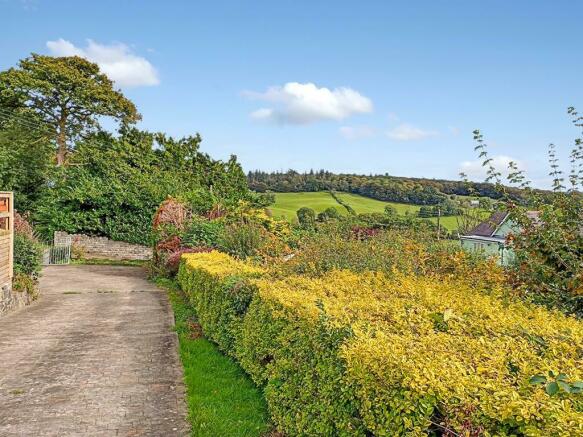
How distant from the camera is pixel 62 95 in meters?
33.7

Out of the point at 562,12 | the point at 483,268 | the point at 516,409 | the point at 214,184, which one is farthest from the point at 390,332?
the point at 214,184

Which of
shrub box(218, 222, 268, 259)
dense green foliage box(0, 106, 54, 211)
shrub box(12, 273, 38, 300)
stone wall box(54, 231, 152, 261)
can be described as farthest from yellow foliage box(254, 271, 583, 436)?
dense green foliage box(0, 106, 54, 211)

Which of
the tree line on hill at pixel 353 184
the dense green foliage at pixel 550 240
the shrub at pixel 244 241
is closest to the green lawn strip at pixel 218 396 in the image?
the dense green foliage at pixel 550 240

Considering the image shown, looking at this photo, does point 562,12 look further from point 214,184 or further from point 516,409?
point 214,184

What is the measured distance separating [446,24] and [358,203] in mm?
32804

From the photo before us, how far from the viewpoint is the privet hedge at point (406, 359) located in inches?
91.5

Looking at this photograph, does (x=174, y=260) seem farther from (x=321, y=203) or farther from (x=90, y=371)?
(x=321, y=203)

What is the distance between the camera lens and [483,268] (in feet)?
21.6

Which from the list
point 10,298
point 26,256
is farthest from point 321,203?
point 10,298

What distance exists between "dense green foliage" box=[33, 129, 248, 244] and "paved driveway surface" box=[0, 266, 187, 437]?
43.1ft

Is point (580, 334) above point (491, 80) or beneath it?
beneath

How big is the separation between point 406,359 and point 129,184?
1099 inches

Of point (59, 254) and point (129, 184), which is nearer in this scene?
point (59, 254)

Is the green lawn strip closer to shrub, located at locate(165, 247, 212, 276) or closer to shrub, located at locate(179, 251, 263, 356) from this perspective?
shrub, located at locate(179, 251, 263, 356)
